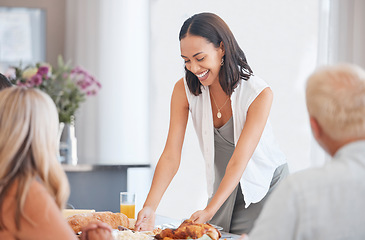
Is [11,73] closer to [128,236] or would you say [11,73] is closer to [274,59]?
[274,59]

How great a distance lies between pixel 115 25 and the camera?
4789 millimetres

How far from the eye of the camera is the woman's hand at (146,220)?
6.08 ft

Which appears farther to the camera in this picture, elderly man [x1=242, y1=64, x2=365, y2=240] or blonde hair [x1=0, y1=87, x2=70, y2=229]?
blonde hair [x1=0, y1=87, x2=70, y2=229]

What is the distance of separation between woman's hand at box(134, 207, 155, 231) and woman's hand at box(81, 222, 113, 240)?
458 millimetres

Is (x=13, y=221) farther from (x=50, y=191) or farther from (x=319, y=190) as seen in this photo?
(x=319, y=190)

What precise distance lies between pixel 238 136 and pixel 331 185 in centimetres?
112

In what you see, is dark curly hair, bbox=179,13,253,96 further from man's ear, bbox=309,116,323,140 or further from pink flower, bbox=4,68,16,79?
pink flower, bbox=4,68,16,79

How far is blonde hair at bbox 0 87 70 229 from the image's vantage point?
A: 1256 mm

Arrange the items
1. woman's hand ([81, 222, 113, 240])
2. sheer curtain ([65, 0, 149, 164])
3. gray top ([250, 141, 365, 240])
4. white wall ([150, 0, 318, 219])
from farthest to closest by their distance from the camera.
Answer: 1. sheer curtain ([65, 0, 149, 164])
2. white wall ([150, 0, 318, 219])
3. woman's hand ([81, 222, 113, 240])
4. gray top ([250, 141, 365, 240])

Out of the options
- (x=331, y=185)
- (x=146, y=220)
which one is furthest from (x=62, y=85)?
(x=331, y=185)

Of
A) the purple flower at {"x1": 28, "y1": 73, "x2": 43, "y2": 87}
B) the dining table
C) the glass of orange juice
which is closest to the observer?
the dining table

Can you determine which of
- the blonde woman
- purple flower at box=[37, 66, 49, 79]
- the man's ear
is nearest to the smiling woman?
the blonde woman

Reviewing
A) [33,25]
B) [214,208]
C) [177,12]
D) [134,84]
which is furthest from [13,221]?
[33,25]

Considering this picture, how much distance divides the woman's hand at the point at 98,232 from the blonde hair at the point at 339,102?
23.3 inches
